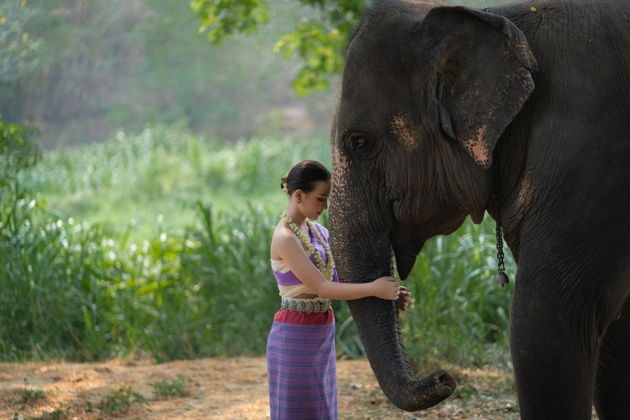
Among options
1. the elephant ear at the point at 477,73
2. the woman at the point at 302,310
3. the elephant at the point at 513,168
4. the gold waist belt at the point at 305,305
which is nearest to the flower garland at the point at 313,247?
the woman at the point at 302,310

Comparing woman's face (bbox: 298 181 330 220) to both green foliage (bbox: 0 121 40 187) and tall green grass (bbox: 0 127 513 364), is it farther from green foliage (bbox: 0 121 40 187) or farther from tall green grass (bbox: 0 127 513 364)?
green foliage (bbox: 0 121 40 187)

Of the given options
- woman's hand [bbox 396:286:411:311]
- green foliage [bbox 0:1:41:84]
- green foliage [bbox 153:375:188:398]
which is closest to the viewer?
woman's hand [bbox 396:286:411:311]

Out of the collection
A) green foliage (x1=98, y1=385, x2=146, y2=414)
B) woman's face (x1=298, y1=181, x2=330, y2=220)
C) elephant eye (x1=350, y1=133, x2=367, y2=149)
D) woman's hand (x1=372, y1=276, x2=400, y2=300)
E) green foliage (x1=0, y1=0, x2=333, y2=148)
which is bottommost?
green foliage (x1=98, y1=385, x2=146, y2=414)

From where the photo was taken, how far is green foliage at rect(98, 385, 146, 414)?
514 cm

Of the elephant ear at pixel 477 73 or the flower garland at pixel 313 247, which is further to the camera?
the flower garland at pixel 313 247

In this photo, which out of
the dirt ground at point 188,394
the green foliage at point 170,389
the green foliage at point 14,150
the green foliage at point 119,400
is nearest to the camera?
the dirt ground at point 188,394

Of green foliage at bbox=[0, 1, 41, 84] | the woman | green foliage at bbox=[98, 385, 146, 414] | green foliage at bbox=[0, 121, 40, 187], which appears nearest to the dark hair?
the woman

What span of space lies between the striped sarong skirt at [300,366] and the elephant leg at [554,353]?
0.98 meters

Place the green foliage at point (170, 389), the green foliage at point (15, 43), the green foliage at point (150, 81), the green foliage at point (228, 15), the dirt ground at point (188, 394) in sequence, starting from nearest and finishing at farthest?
the dirt ground at point (188, 394)
the green foliage at point (170, 389)
the green foliage at point (228, 15)
the green foliage at point (15, 43)
the green foliage at point (150, 81)

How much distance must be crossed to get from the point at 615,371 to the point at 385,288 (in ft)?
2.94

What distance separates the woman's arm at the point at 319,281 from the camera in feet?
10.9

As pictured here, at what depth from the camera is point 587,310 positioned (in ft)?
9.26

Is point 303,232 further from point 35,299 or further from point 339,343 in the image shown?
point 35,299

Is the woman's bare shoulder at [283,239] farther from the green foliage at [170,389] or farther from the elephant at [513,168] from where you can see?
the green foliage at [170,389]
